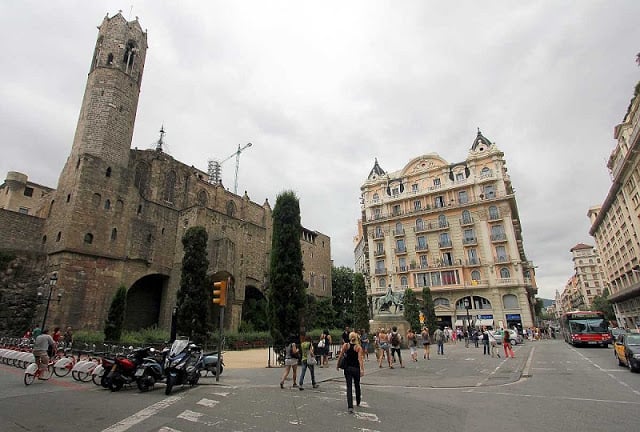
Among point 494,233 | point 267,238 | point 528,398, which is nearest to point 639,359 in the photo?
point 528,398

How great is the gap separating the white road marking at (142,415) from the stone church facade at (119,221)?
19.3 m

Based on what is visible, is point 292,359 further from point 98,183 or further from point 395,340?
point 98,183

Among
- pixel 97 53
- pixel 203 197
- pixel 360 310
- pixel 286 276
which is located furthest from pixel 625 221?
pixel 97 53

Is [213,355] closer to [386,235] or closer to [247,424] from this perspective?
[247,424]

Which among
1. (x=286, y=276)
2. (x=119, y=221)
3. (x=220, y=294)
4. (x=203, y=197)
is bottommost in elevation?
(x=220, y=294)

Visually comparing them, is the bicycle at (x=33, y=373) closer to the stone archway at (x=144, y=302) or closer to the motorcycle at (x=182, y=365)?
the motorcycle at (x=182, y=365)

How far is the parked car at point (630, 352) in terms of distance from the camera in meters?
11.2

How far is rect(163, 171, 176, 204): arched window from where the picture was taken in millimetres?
33719

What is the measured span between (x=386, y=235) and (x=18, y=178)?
46743 mm

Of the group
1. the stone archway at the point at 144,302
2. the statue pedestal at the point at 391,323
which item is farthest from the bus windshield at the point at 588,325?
the stone archway at the point at 144,302

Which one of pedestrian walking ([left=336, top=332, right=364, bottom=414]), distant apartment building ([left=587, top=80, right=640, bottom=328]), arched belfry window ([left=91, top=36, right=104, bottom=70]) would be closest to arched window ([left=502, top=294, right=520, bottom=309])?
distant apartment building ([left=587, top=80, right=640, bottom=328])

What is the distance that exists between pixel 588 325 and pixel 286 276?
24.1m

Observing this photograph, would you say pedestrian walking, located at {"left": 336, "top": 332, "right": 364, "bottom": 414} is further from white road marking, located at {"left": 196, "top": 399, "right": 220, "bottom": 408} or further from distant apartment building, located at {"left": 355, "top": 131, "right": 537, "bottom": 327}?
distant apartment building, located at {"left": 355, "top": 131, "right": 537, "bottom": 327}

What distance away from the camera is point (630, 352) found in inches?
452
